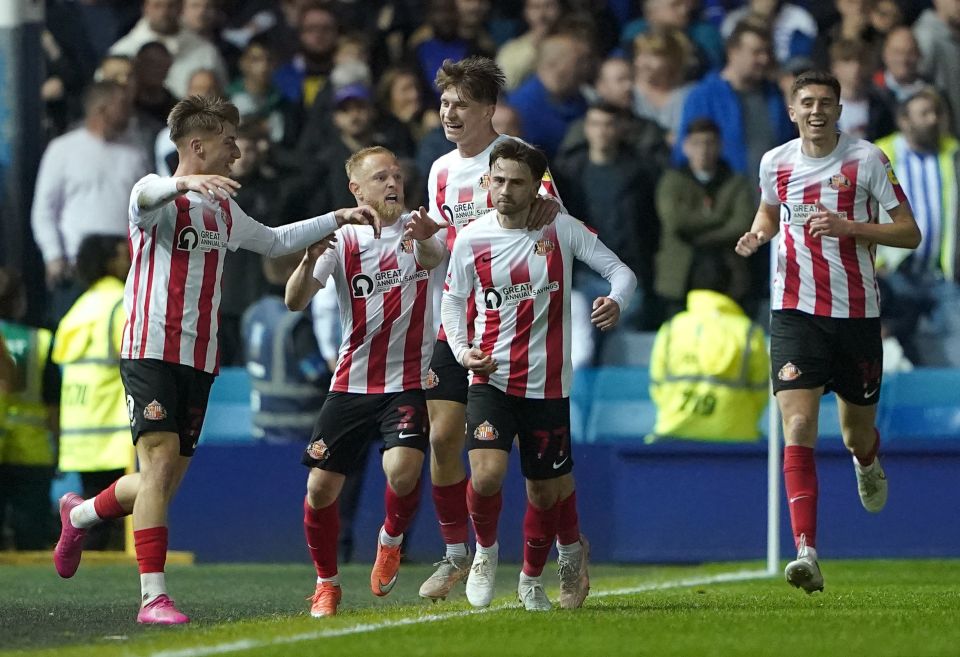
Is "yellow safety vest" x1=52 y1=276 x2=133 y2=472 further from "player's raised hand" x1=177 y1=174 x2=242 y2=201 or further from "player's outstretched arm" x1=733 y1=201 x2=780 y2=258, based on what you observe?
"player's raised hand" x1=177 y1=174 x2=242 y2=201

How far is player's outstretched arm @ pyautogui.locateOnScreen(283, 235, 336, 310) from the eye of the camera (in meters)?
7.11

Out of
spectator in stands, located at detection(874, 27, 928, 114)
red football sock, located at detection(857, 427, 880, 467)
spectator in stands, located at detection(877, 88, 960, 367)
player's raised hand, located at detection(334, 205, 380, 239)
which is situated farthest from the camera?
spectator in stands, located at detection(874, 27, 928, 114)

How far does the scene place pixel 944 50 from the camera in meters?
13.2

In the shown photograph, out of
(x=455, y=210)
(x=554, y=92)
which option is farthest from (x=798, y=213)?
(x=554, y=92)

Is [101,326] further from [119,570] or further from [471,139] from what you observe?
[471,139]

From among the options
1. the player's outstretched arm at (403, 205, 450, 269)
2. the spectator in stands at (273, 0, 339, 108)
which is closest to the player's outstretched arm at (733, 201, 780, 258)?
the player's outstretched arm at (403, 205, 450, 269)

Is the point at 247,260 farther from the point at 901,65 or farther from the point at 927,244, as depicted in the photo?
the point at 901,65

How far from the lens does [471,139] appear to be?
7668mm

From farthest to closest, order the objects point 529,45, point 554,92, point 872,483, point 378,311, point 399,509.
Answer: point 529,45 < point 554,92 < point 872,483 < point 399,509 < point 378,311

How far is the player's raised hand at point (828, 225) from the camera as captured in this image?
7441 millimetres

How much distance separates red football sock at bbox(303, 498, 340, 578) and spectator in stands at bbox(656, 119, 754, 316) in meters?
5.45

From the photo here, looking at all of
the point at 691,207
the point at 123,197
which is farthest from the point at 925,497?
the point at 123,197

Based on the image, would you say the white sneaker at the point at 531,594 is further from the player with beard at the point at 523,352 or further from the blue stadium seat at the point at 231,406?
the blue stadium seat at the point at 231,406

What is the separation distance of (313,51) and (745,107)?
3.37m
